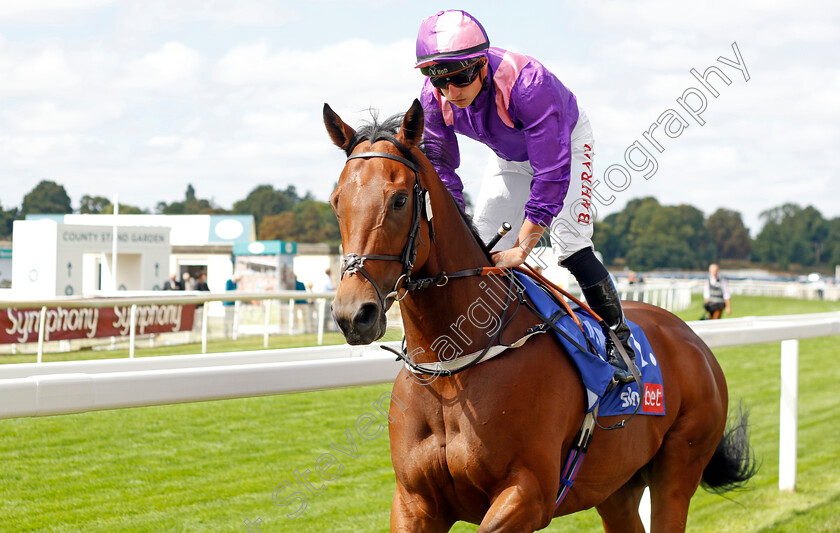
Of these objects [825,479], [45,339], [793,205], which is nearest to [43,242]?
[45,339]

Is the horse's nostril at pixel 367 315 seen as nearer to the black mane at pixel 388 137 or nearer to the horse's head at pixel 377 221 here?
the horse's head at pixel 377 221

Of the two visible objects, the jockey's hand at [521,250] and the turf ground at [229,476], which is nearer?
the jockey's hand at [521,250]

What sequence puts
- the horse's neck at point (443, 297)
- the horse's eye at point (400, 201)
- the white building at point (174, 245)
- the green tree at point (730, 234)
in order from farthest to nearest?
the green tree at point (730, 234) < the white building at point (174, 245) < the horse's neck at point (443, 297) < the horse's eye at point (400, 201)

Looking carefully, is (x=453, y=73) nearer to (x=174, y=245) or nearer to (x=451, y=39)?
(x=451, y=39)

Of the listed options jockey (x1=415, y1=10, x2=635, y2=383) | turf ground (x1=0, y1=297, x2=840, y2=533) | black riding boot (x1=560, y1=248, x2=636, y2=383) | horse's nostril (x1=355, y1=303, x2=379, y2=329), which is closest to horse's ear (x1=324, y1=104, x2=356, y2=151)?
jockey (x1=415, y1=10, x2=635, y2=383)

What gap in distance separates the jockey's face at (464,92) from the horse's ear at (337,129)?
39cm

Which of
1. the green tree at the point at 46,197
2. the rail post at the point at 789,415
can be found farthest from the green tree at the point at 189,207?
the rail post at the point at 789,415

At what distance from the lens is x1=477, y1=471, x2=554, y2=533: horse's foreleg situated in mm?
2111

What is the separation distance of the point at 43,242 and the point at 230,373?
18.3m

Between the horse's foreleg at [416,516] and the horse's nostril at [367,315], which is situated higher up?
the horse's nostril at [367,315]

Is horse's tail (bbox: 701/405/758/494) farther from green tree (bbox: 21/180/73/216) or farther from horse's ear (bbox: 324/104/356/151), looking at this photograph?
green tree (bbox: 21/180/73/216)

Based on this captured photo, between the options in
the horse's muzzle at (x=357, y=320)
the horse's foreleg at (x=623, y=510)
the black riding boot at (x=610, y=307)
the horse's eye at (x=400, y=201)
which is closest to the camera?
the horse's muzzle at (x=357, y=320)

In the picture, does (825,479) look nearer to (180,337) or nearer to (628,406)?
(628,406)

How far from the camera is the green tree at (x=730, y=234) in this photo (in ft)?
354
